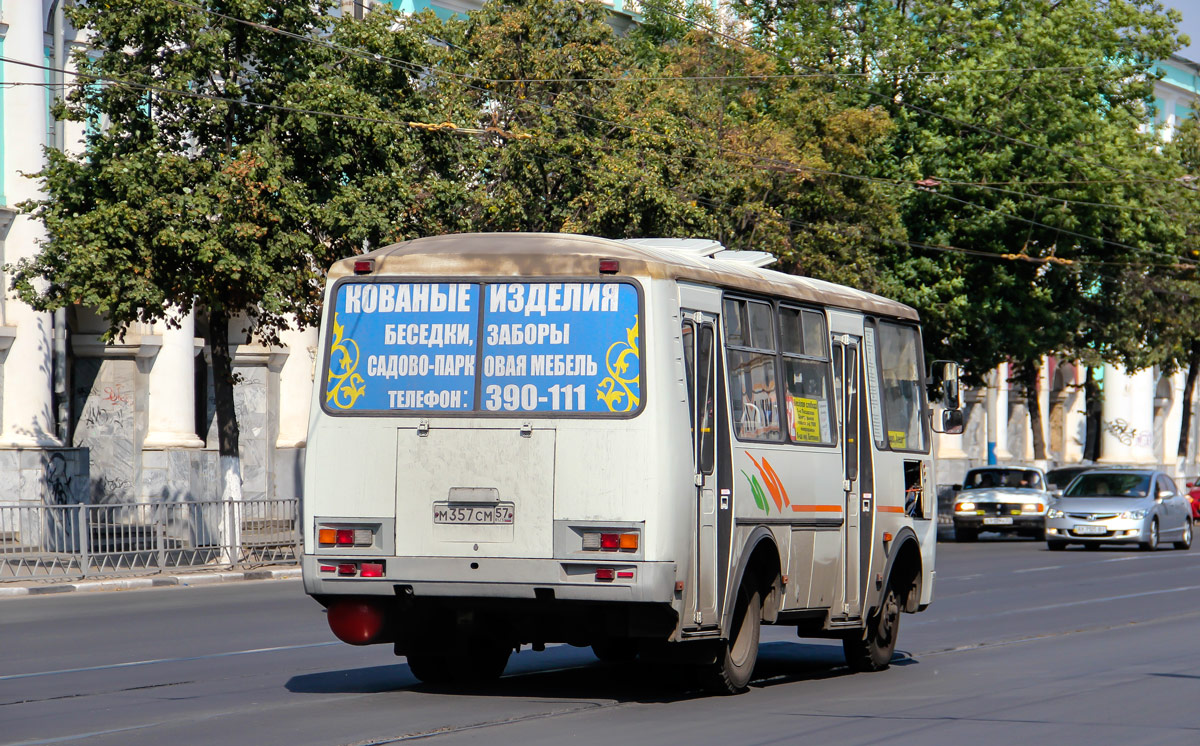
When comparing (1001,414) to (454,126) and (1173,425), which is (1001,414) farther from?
(454,126)

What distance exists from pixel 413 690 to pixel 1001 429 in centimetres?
5529

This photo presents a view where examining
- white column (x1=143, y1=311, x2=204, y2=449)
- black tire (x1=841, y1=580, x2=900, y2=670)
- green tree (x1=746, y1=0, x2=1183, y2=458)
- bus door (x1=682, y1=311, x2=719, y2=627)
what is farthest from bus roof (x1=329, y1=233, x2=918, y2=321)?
green tree (x1=746, y1=0, x2=1183, y2=458)

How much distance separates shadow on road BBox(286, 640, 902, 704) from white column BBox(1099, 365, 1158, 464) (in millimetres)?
56569

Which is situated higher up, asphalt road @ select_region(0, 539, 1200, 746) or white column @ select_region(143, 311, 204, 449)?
white column @ select_region(143, 311, 204, 449)

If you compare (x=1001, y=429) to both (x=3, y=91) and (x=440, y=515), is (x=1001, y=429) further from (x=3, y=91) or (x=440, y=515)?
(x=440, y=515)

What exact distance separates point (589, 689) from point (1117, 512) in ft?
75.3

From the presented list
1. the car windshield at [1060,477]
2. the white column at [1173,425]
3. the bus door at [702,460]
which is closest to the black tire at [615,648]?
the bus door at [702,460]

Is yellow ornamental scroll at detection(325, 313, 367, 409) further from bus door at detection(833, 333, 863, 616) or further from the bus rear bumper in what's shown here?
bus door at detection(833, 333, 863, 616)

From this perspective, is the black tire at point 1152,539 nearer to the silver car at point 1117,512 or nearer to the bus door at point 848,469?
the silver car at point 1117,512

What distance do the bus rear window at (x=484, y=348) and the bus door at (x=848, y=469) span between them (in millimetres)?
2756

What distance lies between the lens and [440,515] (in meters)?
10.3

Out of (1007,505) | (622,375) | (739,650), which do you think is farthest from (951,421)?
(1007,505)

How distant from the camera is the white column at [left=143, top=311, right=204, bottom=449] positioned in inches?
1282

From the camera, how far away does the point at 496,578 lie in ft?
33.3
